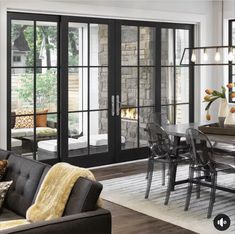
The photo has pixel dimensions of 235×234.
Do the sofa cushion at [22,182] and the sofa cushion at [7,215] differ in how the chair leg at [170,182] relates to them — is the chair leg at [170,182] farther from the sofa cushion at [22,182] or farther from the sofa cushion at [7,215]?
the sofa cushion at [7,215]

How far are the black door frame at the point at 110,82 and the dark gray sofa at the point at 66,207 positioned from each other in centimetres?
257

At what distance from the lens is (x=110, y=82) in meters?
7.06

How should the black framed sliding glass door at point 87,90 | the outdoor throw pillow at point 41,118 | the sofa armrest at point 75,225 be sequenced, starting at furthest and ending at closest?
the black framed sliding glass door at point 87,90 < the outdoor throw pillow at point 41,118 < the sofa armrest at point 75,225

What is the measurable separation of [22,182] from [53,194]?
1.84 feet

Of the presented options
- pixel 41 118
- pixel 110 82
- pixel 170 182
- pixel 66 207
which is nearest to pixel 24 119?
pixel 41 118

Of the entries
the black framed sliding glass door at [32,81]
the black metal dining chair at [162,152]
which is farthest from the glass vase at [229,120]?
the black framed sliding glass door at [32,81]

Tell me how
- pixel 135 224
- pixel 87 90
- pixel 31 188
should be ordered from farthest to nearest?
pixel 87 90 → pixel 135 224 → pixel 31 188

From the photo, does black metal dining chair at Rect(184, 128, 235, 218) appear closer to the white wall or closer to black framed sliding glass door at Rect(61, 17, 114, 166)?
black framed sliding glass door at Rect(61, 17, 114, 166)

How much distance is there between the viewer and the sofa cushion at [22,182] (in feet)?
11.3

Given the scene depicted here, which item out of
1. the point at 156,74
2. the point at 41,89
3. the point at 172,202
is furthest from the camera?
the point at 156,74

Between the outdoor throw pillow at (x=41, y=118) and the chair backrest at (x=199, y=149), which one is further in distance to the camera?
the outdoor throw pillow at (x=41, y=118)

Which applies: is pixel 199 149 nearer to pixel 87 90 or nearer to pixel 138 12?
pixel 87 90

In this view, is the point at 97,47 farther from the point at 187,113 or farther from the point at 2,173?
the point at 2,173

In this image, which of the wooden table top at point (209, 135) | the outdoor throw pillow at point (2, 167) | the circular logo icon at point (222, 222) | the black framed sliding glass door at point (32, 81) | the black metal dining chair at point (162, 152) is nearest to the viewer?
the outdoor throw pillow at point (2, 167)
